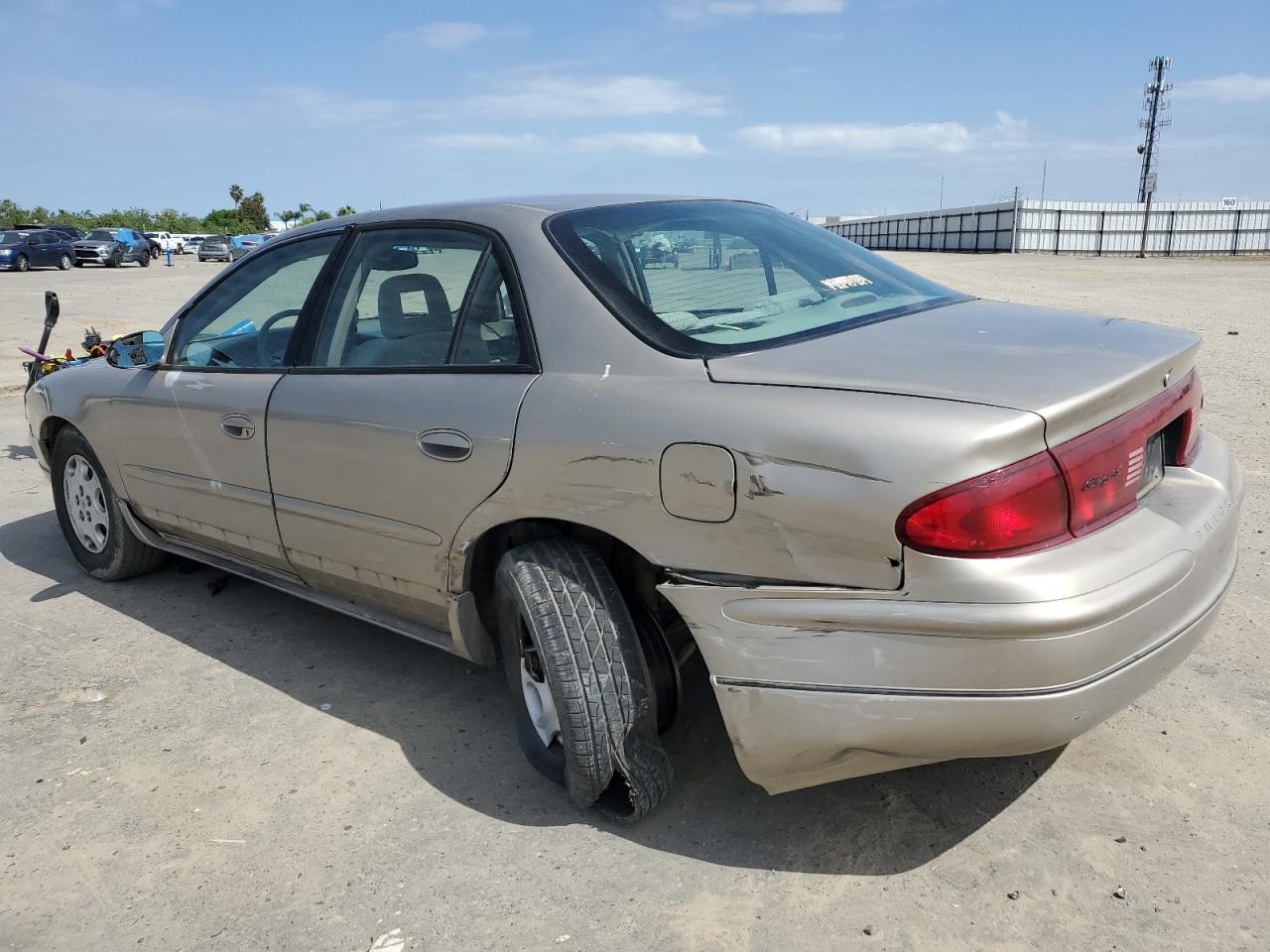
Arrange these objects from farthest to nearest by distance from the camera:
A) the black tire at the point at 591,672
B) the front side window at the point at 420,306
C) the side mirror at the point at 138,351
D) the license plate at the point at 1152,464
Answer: the side mirror at the point at 138,351, the front side window at the point at 420,306, the black tire at the point at 591,672, the license plate at the point at 1152,464

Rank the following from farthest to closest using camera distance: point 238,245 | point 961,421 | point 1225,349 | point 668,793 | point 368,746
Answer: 1. point 238,245
2. point 1225,349
3. point 368,746
4. point 668,793
5. point 961,421

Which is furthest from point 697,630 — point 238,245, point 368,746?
point 238,245

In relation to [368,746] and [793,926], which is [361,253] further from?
[793,926]

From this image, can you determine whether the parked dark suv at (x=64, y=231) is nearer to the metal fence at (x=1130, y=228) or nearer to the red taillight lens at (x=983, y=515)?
the metal fence at (x=1130, y=228)

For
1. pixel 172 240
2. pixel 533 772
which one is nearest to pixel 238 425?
pixel 533 772

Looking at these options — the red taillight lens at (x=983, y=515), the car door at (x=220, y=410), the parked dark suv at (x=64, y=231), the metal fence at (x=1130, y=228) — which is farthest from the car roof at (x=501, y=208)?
the metal fence at (x=1130, y=228)

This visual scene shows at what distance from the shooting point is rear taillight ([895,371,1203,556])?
6.65 feet

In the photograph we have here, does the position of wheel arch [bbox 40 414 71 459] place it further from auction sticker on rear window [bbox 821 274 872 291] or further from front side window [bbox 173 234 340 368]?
auction sticker on rear window [bbox 821 274 872 291]

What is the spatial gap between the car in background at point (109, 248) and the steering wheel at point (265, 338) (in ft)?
127

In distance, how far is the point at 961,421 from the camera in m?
2.04

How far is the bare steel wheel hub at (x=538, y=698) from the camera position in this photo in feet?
9.34

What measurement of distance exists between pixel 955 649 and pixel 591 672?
92cm

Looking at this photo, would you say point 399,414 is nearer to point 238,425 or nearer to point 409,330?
point 409,330

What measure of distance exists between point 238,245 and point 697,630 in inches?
1818
